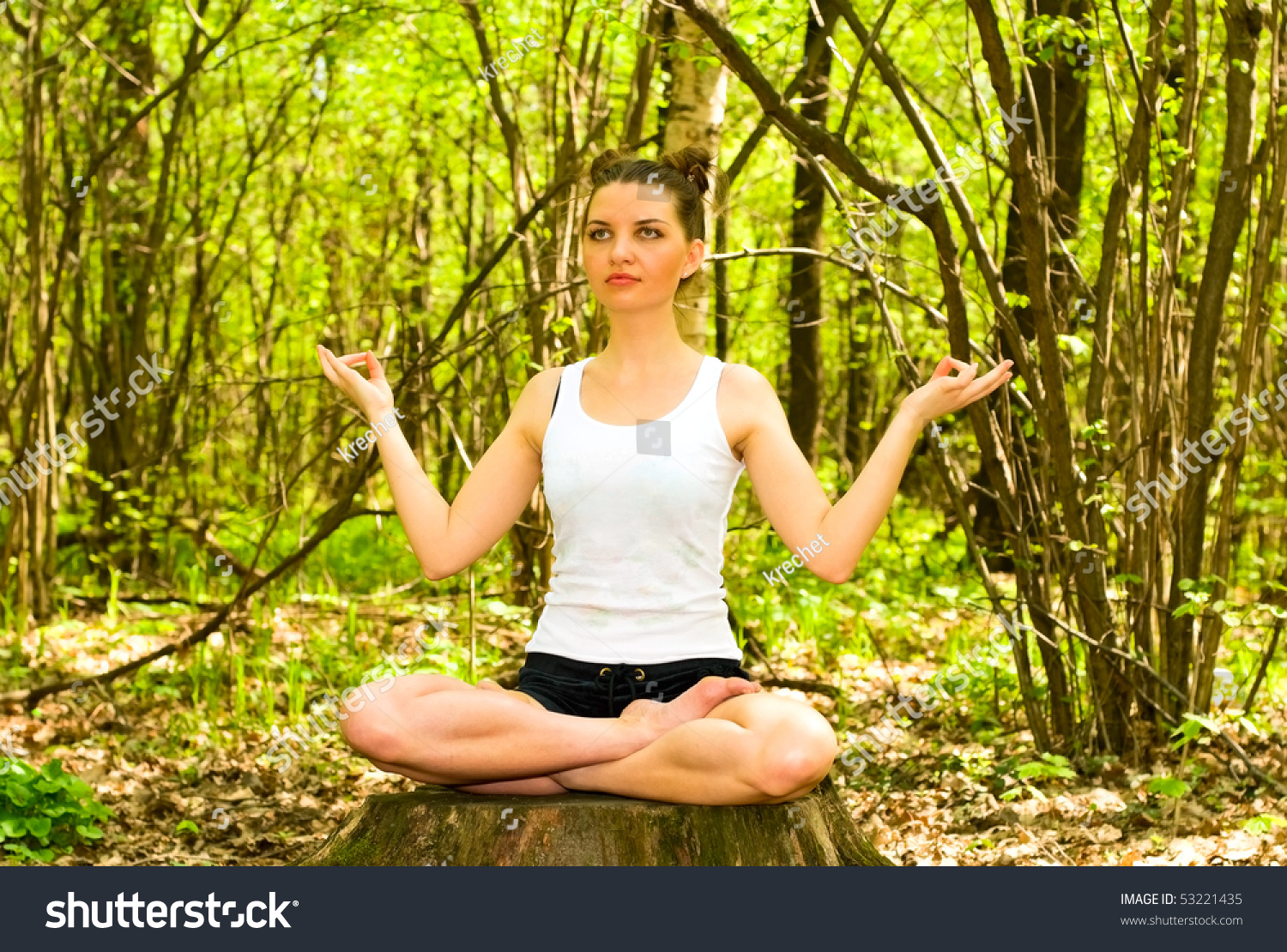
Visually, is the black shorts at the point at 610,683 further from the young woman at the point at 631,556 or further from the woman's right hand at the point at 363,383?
the woman's right hand at the point at 363,383

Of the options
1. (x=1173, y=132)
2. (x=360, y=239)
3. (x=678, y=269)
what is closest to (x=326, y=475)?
(x=360, y=239)

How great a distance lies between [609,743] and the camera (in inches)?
105

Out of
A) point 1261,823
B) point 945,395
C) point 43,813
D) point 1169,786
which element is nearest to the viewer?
point 945,395

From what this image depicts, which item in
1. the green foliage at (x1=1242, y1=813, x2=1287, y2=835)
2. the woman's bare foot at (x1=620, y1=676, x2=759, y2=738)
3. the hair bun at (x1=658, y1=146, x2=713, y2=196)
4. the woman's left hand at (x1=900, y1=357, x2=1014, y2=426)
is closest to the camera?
the woman's left hand at (x1=900, y1=357, x2=1014, y2=426)

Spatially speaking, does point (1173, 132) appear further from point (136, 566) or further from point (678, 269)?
point (136, 566)

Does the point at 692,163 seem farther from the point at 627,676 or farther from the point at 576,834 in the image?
the point at 576,834

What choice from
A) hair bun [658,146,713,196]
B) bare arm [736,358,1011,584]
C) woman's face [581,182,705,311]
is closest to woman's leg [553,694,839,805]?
bare arm [736,358,1011,584]

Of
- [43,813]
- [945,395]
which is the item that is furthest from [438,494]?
[43,813]

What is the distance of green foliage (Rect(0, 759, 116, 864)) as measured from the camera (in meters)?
3.76

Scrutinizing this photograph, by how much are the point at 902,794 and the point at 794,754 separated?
78.2 inches

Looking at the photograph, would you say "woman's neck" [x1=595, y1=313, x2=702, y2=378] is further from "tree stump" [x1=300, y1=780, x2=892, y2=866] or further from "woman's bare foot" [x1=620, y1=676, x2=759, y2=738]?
"tree stump" [x1=300, y1=780, x2=892, y2=866]

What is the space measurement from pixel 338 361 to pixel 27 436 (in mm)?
4423

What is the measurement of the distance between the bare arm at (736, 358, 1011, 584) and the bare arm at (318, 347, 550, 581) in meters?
0.50

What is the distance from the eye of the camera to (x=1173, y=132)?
479cm
